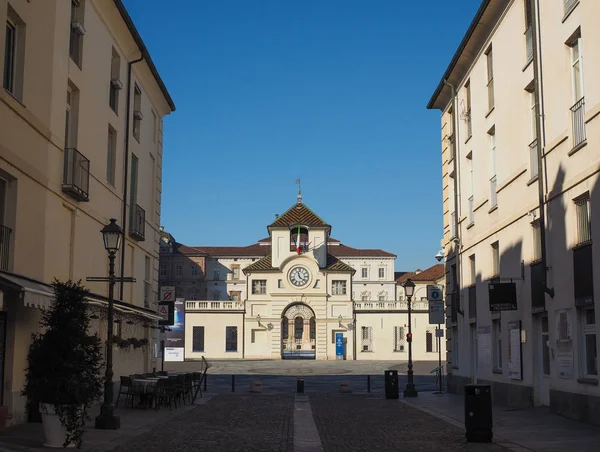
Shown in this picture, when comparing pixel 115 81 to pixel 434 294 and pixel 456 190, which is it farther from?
pixel 434 294

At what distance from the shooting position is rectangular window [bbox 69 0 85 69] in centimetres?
2097

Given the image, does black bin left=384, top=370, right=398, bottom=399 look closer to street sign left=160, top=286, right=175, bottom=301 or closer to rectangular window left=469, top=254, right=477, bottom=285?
rectangular window left=469, top=254, right=477, bottom=285

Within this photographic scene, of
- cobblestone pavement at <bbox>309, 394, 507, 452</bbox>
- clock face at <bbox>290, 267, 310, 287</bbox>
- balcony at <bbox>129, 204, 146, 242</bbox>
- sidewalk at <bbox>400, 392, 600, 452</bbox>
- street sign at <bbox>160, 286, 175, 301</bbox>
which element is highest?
clock face at <bbox>290, 267, 310, 287</bbox>

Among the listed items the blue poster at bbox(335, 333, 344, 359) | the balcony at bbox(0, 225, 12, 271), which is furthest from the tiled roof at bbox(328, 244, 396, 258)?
the balcony at bbox(0, 225, 12, 271)

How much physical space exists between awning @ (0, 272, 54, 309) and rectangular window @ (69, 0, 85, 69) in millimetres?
7276

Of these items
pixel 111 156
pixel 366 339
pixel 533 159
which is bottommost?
pixel 366 339

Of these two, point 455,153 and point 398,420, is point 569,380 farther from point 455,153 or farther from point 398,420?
point 455,153

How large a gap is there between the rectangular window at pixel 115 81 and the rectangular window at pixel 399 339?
158 ft

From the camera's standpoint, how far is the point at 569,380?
18.7 m

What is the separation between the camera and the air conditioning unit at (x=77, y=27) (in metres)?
20.9

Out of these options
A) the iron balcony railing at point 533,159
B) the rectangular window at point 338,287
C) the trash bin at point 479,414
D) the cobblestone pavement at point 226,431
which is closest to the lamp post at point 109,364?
the cobblestone pavement at point 226,431

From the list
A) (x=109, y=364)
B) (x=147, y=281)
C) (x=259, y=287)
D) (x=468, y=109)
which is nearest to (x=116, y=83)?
(x=147, y=281)

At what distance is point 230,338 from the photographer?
70125 mm

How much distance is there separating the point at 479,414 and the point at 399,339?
56.1m
